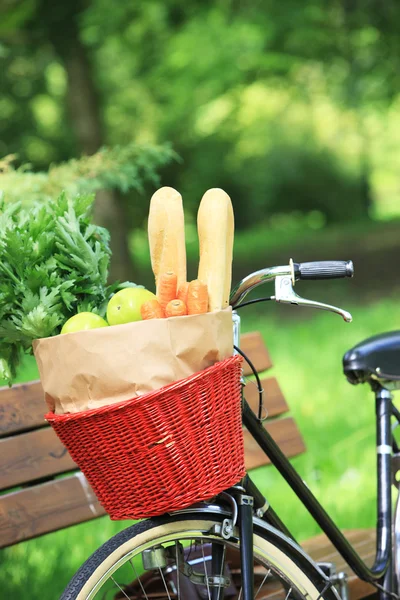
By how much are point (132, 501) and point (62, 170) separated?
1.83 m

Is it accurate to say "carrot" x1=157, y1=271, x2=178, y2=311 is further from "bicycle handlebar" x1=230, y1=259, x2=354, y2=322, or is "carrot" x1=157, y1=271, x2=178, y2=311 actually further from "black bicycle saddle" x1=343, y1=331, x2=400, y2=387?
"black bicycle saddle" x1=343, y1=331, x2=400, y2=387

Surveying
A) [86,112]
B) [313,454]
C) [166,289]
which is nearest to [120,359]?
[166,289]

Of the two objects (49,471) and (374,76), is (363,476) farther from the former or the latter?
(374,76)

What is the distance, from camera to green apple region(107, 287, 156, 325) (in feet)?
5.92

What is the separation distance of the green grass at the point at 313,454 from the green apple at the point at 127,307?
3.22 feet

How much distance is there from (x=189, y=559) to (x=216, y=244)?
986 millimetres

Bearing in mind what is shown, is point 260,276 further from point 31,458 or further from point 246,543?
point 31,458

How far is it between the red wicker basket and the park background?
146 cm

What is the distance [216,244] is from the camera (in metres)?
1.83

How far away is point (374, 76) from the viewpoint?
10344 mm

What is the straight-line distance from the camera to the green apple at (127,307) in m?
1.81

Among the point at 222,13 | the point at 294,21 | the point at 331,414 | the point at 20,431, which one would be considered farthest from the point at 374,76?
the point at 20,431

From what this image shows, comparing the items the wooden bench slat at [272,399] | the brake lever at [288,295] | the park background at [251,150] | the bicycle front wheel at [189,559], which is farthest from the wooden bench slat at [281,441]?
the brake lever at [288,295]

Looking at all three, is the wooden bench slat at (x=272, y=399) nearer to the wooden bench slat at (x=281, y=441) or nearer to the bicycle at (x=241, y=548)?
the wooden bench slat at (x=281, y=441)
